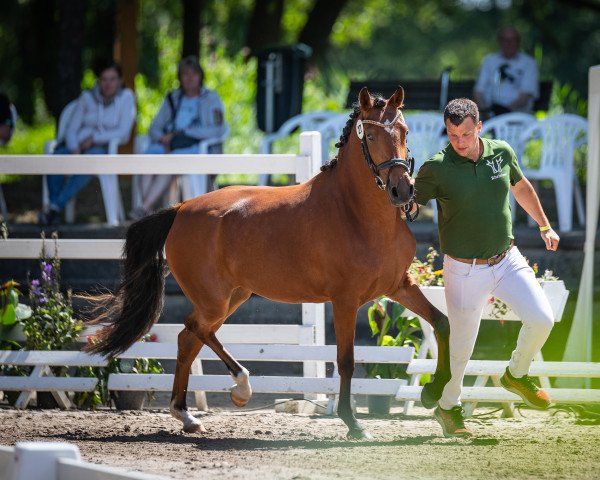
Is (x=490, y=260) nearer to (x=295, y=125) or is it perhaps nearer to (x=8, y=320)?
(x=8, y=320)

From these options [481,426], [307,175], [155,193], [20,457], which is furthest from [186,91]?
[20,457]

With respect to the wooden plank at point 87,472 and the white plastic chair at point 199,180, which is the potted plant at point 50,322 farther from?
the wooden plank at point 87,472

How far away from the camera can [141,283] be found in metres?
7.71

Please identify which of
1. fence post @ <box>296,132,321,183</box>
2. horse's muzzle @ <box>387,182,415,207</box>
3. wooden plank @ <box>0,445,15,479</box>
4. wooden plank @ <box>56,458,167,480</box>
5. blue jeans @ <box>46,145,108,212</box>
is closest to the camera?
wooden plank @ <box>56,458,167,480</box>

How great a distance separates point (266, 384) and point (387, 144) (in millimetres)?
2290

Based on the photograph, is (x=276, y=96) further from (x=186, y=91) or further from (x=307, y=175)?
(x=307, y=175)

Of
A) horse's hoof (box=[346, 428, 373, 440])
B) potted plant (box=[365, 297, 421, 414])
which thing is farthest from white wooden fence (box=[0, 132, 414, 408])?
horse's hoof (box=[346, 428, 373, 440])

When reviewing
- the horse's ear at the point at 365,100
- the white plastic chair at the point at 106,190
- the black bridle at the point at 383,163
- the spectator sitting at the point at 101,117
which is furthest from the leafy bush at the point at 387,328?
the spectator sitting at the point at 101,117

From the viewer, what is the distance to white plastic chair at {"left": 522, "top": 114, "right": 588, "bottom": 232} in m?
11.5

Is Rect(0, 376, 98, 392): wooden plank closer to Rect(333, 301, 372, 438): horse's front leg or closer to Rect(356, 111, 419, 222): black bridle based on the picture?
Rect(333, 301, 372, 438): horse's front leg

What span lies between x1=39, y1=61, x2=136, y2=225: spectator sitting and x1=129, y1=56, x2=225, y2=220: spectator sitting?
1.23 ft

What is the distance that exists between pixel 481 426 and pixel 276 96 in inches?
309

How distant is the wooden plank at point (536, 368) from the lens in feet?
24.3

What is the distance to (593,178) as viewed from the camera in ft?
26.4
